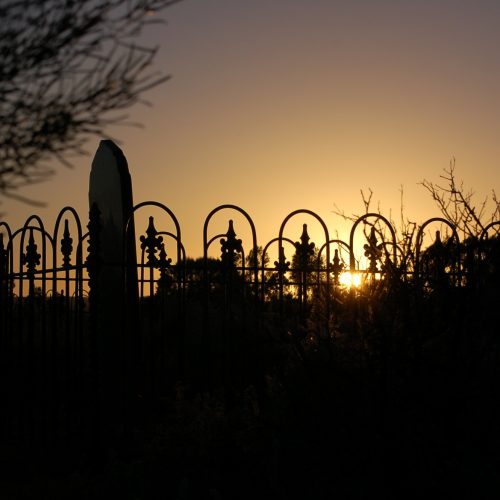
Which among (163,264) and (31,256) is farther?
(31,256)

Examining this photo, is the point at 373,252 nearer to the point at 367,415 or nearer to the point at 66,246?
the point at 367,415

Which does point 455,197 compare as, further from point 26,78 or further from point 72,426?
point 72,426

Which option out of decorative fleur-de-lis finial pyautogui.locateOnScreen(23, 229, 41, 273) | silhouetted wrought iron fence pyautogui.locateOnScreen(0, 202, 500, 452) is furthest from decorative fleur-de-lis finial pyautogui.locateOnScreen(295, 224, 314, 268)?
decorative fleur-de-lis finial pyautogui.locateOnScreen(23, 229, 41, 273)

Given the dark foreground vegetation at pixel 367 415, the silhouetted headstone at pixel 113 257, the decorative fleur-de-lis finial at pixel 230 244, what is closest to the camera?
the dark foreground vegetation at pixel 367 415

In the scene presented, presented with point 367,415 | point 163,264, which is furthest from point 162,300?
point 367,415

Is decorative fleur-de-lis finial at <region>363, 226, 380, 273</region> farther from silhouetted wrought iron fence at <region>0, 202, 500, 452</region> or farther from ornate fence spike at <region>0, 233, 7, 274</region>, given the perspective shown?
ornate fence spike at <region>0, 233, 7, 274</region>

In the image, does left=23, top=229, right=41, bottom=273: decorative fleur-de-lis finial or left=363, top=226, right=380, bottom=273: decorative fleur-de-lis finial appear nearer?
left=363, top=226, right=380, bottom=273: decorative fleur-de-lis finial

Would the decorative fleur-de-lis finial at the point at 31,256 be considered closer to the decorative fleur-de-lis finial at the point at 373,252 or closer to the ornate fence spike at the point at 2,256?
the ornate fence spike at the point at 2,256

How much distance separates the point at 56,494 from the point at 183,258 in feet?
7.30

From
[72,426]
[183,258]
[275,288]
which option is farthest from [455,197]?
[275,288]

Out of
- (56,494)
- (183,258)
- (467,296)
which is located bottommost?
(56,494)

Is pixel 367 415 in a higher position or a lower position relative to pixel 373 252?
lower

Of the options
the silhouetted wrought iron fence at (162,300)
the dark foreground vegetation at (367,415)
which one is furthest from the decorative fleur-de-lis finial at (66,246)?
the dark foreground vegetation at (367,415)

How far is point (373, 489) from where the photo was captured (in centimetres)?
408
